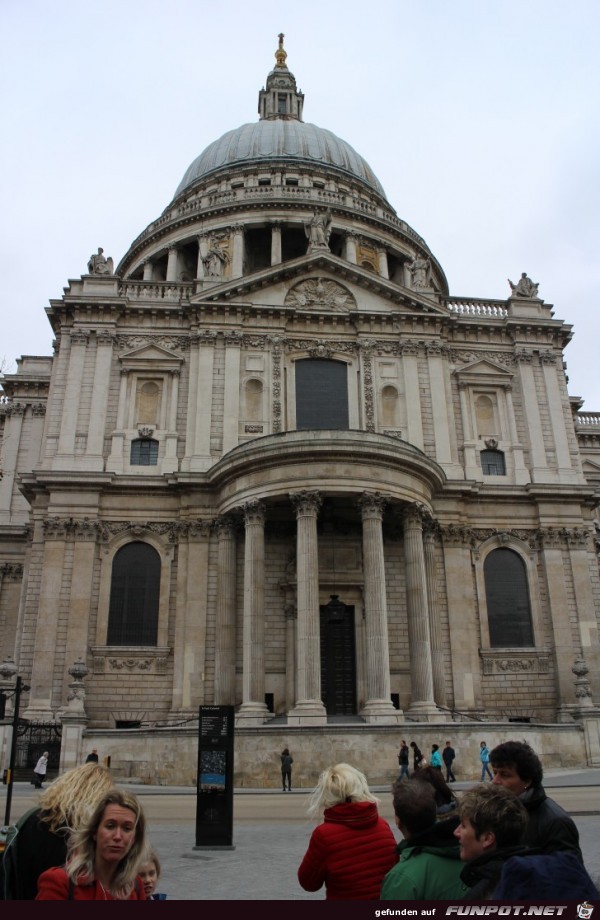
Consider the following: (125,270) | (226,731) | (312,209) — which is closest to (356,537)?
(226,731)

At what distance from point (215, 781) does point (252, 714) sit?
1499 centimetres

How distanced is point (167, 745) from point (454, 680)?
1268cm

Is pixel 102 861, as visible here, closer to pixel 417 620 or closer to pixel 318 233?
pixel 417 620

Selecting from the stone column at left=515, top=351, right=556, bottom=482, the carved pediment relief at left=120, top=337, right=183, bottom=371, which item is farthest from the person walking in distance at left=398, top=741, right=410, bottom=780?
the carved pediment relief at left=120, top=337, right=183, bottom=371

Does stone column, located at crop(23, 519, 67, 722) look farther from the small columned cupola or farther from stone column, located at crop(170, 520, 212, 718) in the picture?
the small columned cupola

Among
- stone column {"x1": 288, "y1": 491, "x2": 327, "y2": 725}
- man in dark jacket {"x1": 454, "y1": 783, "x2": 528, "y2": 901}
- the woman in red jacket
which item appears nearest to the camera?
man in dark jacket {"x1": 454, "y1": 783, "x2": 528, "y2": 901}

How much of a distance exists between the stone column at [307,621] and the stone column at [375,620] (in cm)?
179

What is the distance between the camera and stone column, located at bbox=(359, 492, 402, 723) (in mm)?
27953

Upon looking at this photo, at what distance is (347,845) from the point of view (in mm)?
5355

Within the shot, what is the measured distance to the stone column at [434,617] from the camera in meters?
32.4

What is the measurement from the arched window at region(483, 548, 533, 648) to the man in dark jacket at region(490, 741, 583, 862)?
101 feet

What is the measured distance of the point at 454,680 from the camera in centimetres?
3325

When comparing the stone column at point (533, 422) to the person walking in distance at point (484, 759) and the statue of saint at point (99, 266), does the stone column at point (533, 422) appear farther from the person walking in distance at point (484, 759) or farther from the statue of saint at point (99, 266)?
the statue of saint at point (99, 266)

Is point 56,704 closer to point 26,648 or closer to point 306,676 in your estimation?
point 26,648
